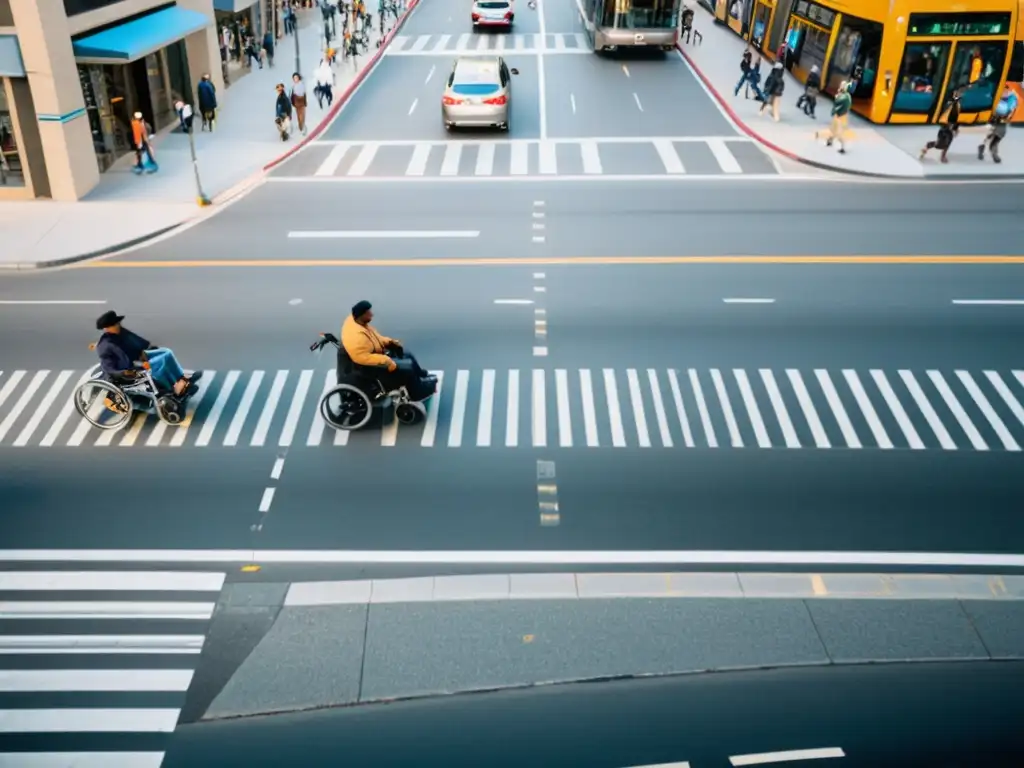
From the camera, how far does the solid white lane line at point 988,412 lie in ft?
35.8

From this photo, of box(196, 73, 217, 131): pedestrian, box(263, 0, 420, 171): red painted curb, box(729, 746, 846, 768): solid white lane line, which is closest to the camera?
box(729, 746, 846, 768): solid white lane line

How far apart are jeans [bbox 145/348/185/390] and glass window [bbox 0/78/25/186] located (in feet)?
39.0

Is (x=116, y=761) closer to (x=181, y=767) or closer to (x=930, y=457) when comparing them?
(x=181, y=767)

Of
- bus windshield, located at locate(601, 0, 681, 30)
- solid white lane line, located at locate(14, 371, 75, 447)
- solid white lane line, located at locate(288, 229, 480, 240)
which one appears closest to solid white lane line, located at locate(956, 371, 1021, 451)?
solid white lane line, located at locate(288, 229, 480, 240)

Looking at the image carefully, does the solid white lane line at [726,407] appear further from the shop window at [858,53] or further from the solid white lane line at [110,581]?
the shop window at [858,53]

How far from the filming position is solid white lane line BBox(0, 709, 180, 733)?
7.25 m

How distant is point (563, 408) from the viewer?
11.6m

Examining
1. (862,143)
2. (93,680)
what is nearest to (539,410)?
(93,680)

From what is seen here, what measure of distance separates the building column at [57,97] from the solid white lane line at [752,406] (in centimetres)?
1612

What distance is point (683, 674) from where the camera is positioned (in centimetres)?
767

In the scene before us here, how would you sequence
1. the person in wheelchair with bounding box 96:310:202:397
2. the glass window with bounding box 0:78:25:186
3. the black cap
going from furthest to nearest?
1. the glass window with bounding box 0:78:25:186
2. the person in wheelchair with bounding box 96:310:202:397
3. the black cap

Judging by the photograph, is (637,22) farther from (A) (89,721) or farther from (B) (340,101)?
(A) (89,721)

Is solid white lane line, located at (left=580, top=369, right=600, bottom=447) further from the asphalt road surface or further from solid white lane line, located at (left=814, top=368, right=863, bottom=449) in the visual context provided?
the asphalt road surface

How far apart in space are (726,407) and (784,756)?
5395 millimetres
